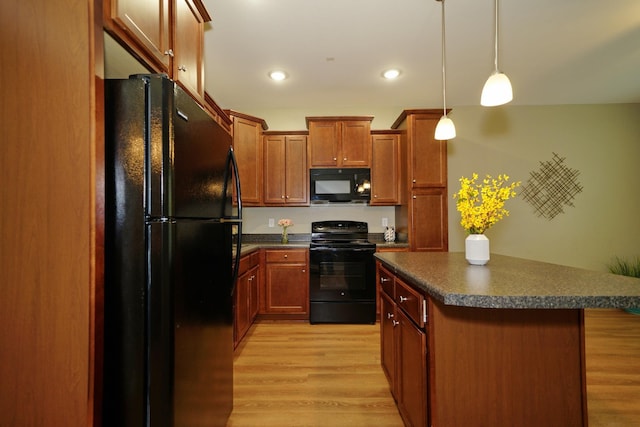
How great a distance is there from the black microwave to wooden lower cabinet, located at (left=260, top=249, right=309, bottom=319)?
749 mm

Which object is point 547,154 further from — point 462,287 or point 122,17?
point 122,17

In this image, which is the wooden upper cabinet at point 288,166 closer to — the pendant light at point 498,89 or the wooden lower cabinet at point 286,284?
the wooden lower cabinet at point 286,284

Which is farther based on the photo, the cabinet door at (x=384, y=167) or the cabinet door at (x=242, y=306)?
the cabinet door at (x=384, y=167)

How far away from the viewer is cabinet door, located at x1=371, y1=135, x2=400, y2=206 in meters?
3.41

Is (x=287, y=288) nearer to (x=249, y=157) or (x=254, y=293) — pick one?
(x=254, y=293)

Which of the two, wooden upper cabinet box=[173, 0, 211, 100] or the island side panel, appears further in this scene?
wooden upper cabinet box=[173, 0, 211, 100]

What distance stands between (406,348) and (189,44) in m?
2.01

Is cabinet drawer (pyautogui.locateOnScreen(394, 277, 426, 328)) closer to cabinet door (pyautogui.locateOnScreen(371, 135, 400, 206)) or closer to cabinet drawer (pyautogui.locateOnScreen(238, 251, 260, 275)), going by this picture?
cabinet drawer (pyautogui.locateOnScreen(238, 251, 260, 275))

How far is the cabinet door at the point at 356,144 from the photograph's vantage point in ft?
10.9

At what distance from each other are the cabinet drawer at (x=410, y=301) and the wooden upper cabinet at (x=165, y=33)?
1.54 metres

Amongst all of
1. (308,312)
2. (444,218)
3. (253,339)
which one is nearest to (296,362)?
(253,339)

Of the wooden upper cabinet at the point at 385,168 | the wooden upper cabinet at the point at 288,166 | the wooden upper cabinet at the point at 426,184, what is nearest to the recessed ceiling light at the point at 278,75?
the wooden upper cabinet at the point at 288,166

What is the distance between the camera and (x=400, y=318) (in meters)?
1.49

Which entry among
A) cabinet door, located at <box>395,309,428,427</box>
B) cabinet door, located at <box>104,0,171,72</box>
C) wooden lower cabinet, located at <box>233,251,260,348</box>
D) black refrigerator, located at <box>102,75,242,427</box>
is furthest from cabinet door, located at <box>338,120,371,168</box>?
black refrigerator, located at <box>102,75,242,427</box>
